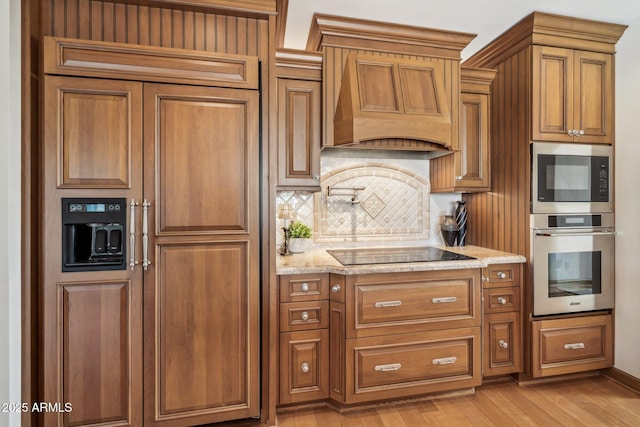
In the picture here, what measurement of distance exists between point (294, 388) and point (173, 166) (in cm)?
148

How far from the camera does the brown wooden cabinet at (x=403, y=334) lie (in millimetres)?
2127

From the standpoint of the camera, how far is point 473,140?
2.72 m

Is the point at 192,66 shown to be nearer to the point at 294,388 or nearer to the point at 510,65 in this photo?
the point at 294,388

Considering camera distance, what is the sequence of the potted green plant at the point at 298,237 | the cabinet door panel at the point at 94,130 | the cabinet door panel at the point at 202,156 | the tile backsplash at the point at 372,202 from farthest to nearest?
the tile backsplash at the point at 372,202 → the potted green plant at the point at 298,237 → the cabinet door panel at the point at 202,156 → the cabinet door panel at the point at 94,130

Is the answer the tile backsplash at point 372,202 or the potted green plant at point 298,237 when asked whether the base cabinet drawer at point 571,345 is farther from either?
the potted green plant at point 298,237

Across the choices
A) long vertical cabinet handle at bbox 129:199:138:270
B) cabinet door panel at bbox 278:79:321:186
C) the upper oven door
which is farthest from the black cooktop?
long vertical cabinet handle at bbox 129:199:138:270

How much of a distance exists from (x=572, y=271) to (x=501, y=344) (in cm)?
74

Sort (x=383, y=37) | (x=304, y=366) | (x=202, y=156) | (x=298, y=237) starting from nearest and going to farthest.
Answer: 1. (x=202, y=156)
2. (x=304, y=366)
3. (x=383, y=37)
4. (x=298, y=237)

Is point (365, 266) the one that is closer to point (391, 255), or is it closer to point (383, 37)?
point (391, 255)

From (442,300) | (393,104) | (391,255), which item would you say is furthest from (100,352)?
(393,104)

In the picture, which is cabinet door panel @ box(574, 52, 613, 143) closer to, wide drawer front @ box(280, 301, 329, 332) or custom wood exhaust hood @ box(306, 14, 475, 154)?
custom wood exhaust hood @ box(306, 14, 475, 154)

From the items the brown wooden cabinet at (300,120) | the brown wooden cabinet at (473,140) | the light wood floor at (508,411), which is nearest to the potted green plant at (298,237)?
the brown wooden cabinet at (300,120)

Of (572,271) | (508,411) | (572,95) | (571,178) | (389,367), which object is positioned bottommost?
(508,411)

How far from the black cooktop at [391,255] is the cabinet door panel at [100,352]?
125cm
